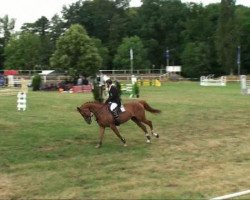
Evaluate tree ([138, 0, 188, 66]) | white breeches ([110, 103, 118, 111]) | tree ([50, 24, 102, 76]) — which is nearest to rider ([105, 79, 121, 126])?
white breeches ([110, 103, 118, 111])

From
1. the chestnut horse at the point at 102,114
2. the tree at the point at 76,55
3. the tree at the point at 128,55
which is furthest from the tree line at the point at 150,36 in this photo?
the chestnut horse at the point at 102,114

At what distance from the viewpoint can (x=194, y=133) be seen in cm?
1828

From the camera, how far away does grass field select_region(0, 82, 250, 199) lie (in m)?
9.77

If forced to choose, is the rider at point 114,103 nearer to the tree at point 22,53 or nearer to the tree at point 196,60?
the tree at point 22,53

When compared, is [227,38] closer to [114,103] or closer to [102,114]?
[114,103]

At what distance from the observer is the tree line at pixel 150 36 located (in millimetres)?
95625

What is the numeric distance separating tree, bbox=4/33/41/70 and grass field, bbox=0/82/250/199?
75011 millimetres

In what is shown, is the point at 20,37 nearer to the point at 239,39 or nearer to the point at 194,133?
the point at 239,39

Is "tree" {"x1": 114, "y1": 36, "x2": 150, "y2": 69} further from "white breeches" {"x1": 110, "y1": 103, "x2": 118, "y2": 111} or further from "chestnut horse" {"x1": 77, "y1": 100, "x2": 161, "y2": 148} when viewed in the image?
"white breeches" {"x1": 110, "y1": 103, "x2": 118, "y2": 111}

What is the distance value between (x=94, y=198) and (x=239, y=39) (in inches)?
3647

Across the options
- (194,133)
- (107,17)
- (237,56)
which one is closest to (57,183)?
(194,133)

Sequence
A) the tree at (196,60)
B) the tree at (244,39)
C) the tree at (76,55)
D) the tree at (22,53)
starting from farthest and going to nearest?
the tree at (244,39), the tree at (196,60), the tree at (22,53), the tree at (76,55)

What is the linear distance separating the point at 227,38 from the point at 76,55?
3786cm

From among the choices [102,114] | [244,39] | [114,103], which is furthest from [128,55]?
[102,114]
